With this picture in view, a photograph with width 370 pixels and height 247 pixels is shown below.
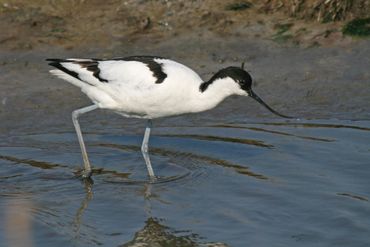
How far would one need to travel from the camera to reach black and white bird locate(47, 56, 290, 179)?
7.39 meters

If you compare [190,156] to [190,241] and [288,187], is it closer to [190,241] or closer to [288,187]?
[288,187]

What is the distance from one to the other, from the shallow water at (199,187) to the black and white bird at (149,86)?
0.36m

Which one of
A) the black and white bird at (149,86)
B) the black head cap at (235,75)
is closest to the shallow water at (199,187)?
the black and white bird at (149,86)

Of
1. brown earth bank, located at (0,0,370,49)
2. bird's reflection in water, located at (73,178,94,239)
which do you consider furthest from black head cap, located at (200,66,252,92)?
brown earth bank, located at (0,0,370,49)

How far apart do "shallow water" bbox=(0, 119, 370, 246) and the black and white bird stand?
358 mm

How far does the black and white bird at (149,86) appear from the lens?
7395 mm

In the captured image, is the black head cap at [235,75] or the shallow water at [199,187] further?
the black head cap at [235,75]

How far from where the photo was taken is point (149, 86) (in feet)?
24.2

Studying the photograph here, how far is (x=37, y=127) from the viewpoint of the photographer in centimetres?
863

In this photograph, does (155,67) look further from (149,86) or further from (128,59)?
(128,59)

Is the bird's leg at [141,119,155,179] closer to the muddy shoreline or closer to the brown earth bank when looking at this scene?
the muddy shoreline

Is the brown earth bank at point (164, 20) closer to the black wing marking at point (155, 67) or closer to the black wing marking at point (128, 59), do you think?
the black wing marking at point (128, 59)

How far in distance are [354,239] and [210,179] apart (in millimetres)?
1607

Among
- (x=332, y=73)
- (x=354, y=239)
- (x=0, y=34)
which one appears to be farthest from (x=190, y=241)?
(x=0, y=34)
